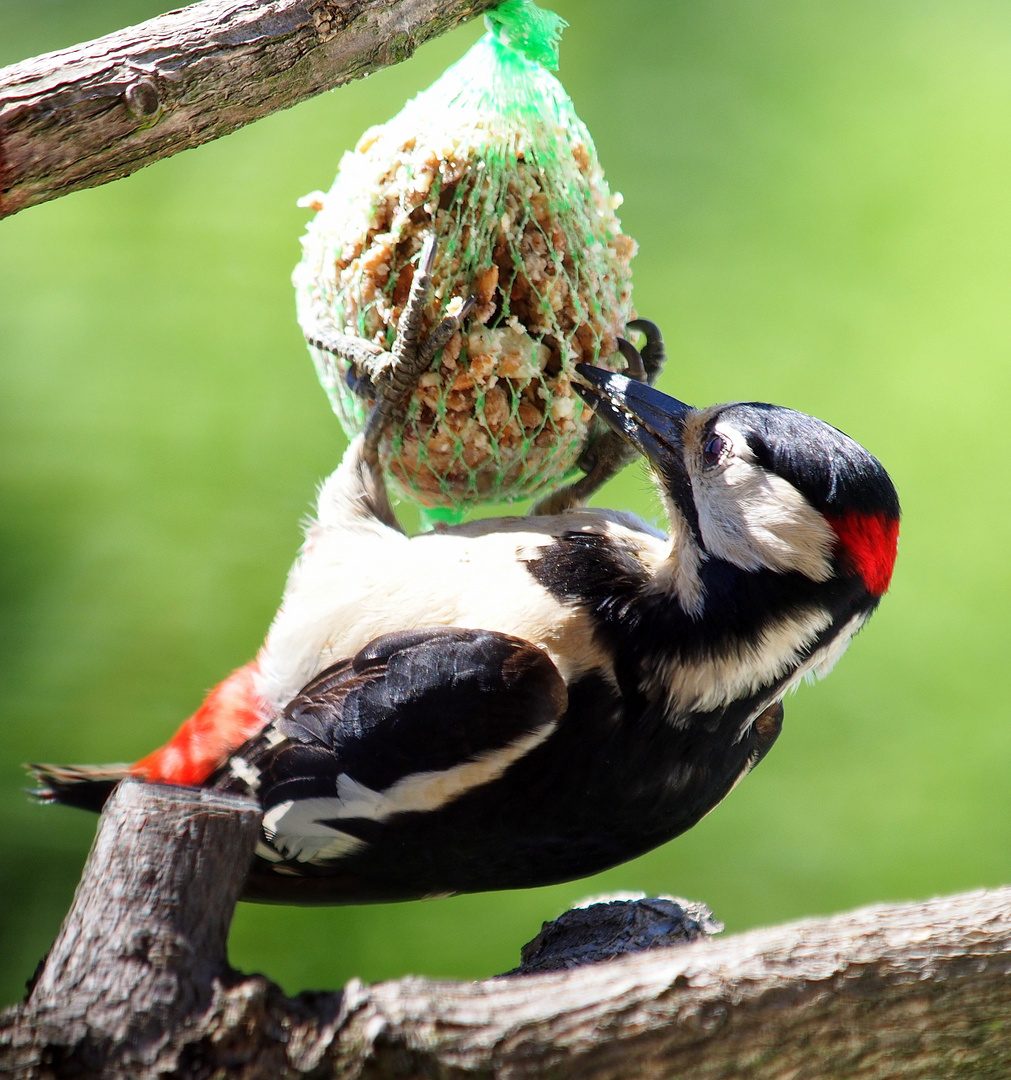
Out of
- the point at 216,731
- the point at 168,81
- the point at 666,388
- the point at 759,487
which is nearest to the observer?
the point at 168,81

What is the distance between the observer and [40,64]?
1.07 m

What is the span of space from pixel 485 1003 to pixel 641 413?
700mm

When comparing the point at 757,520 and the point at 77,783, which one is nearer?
the point at 757,520

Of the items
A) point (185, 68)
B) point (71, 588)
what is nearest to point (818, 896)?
point (71, 588)

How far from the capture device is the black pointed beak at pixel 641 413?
4.27ft

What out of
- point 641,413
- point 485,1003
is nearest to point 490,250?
point 641,413

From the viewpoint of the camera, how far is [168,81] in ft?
3.62

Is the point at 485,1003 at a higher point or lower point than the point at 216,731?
lower

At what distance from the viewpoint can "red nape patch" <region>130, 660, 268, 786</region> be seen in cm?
144

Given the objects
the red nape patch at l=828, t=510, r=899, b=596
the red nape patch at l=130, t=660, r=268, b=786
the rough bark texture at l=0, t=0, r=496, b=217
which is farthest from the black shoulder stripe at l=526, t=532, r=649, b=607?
the rough bark texture at l=0, t=0, r=496, b=217

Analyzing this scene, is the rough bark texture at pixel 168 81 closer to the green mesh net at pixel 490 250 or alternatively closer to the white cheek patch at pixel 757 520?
the green mesh net at pixel 490 250

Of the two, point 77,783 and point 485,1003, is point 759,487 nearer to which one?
point 485,1003

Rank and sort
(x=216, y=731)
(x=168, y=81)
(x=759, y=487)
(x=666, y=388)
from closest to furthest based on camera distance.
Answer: (x=168, y=81) < (x=759, y=487) < (x=216, y=731) < (x=666, y=388)

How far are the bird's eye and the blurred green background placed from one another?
7.10 feet
